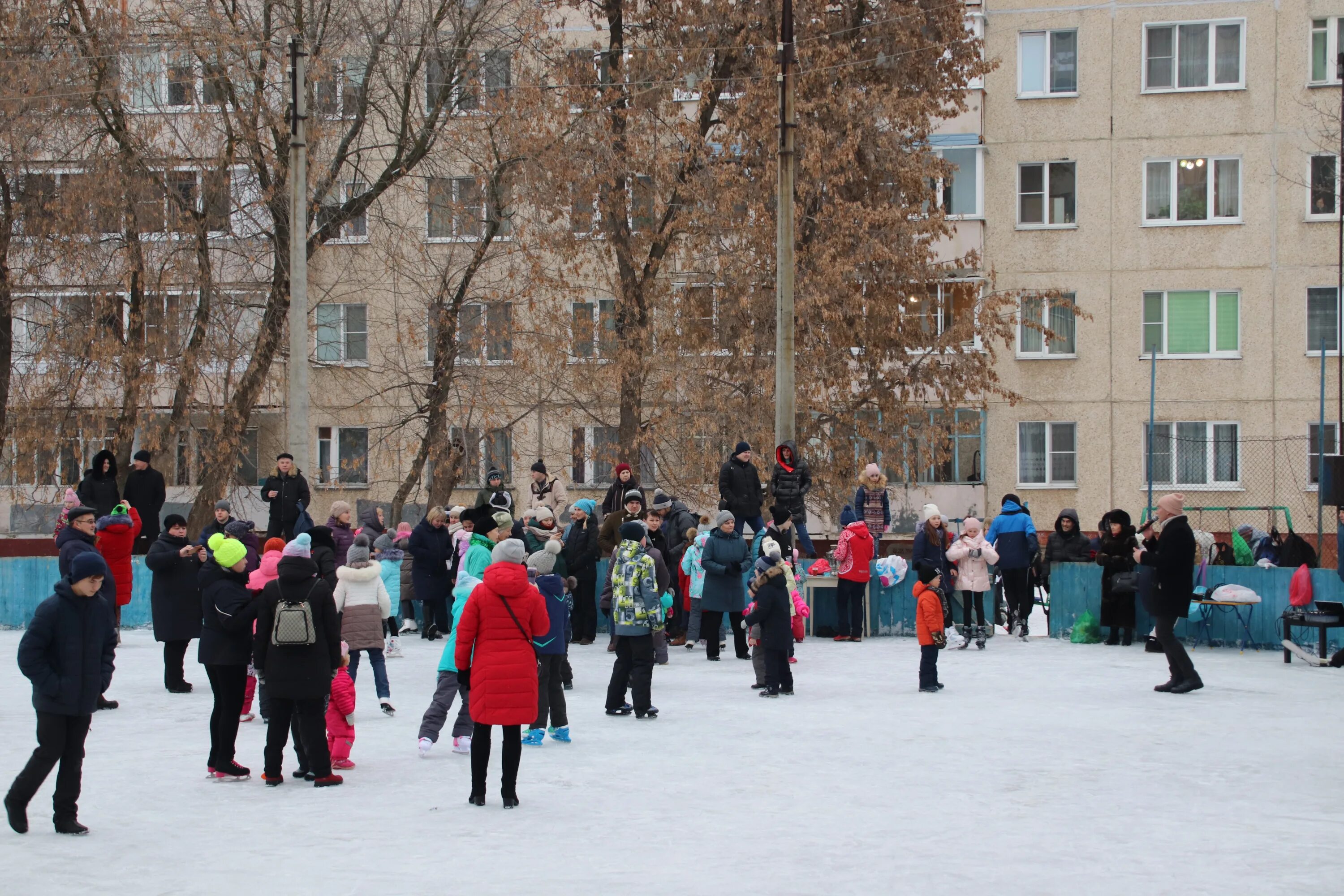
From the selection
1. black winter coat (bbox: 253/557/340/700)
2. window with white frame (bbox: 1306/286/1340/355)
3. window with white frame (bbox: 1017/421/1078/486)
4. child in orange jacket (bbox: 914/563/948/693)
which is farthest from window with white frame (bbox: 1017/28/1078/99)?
black winter coat (bbox: 253/557/340/700)

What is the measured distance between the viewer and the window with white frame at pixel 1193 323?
38844mm

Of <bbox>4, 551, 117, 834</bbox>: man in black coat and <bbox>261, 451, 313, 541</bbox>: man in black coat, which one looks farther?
<bbox>261, 451, 313, 541</bbox>: man in black coat

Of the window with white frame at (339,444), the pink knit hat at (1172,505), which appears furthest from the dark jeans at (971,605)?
the window with white frame at (339,444)

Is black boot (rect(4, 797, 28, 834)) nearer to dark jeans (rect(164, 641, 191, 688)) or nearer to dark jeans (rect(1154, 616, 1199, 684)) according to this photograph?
dark jeans (rect(164, 641, 191, 688))

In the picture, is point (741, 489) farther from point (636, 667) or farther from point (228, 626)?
point (228, 626)

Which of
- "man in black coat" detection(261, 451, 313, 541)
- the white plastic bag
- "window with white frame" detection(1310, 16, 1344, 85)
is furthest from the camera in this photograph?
"window with white frame" detection(1310, 16, 1344, 85)

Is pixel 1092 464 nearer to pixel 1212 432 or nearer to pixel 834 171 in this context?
pixel 1212 432

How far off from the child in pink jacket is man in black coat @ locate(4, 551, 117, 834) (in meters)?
2.27

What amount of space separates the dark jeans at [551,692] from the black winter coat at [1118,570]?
372 inches

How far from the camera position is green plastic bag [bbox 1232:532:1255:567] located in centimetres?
2341

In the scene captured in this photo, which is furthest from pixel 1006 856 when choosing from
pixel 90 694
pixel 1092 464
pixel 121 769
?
pixel 1092 464

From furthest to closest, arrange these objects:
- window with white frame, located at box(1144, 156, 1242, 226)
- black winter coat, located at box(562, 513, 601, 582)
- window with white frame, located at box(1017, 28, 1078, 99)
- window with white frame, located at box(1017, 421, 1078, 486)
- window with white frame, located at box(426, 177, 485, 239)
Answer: window with white frame, located at box(1017, 28, 1078, 99), window with white frame, located at box(1017, 421, 1078, 486), window with white frame, located at box(1144, 156, 1242, 226), window with white frame, located at box(426, 177, 485, 239), black winter coat, located at box(562, 513, 601, 582)

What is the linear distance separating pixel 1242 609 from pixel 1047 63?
23567 millimetres

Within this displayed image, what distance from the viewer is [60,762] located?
29.9 ft
